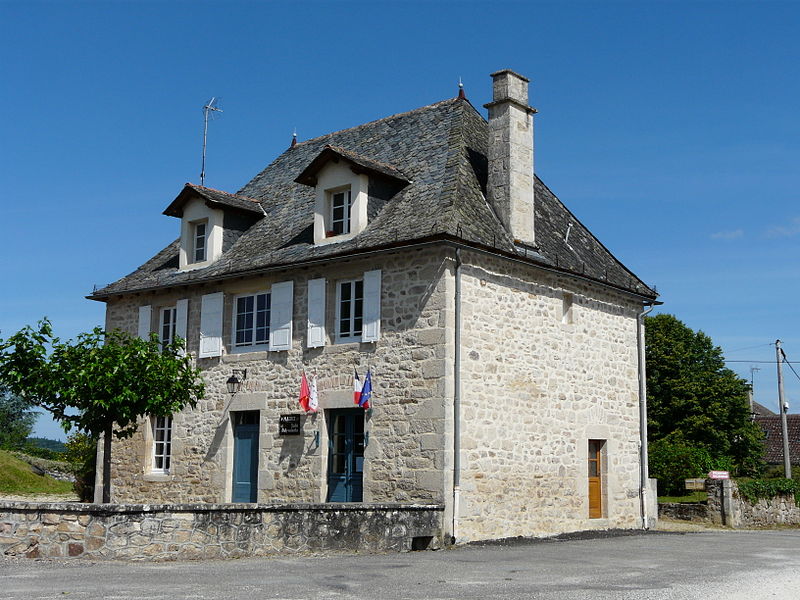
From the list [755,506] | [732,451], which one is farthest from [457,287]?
[732,451]

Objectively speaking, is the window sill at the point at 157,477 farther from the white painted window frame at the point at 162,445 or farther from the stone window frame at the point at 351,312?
the stone window frame at the point at 351,312

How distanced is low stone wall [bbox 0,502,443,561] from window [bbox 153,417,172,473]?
7.23m

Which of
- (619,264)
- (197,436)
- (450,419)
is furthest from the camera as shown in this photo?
(619,264)

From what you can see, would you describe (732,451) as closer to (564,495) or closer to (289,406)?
(564,495)

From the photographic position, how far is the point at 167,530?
35.9ft

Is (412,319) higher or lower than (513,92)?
lower

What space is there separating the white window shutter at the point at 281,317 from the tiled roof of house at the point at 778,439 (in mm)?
36601

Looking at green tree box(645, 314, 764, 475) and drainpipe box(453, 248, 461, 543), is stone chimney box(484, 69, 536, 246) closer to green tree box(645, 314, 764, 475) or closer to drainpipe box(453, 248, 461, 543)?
drainpipe box(453, 248, 461, 543)

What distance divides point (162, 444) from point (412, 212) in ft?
23.2

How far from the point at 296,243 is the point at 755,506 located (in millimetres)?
12129

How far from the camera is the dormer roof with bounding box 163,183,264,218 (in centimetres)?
1844

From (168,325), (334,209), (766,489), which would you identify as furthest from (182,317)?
(766,489)

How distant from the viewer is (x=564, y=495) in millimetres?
16469

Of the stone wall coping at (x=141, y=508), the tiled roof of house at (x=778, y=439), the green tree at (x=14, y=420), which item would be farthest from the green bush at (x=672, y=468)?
the green tree at (x=14, y=420)
